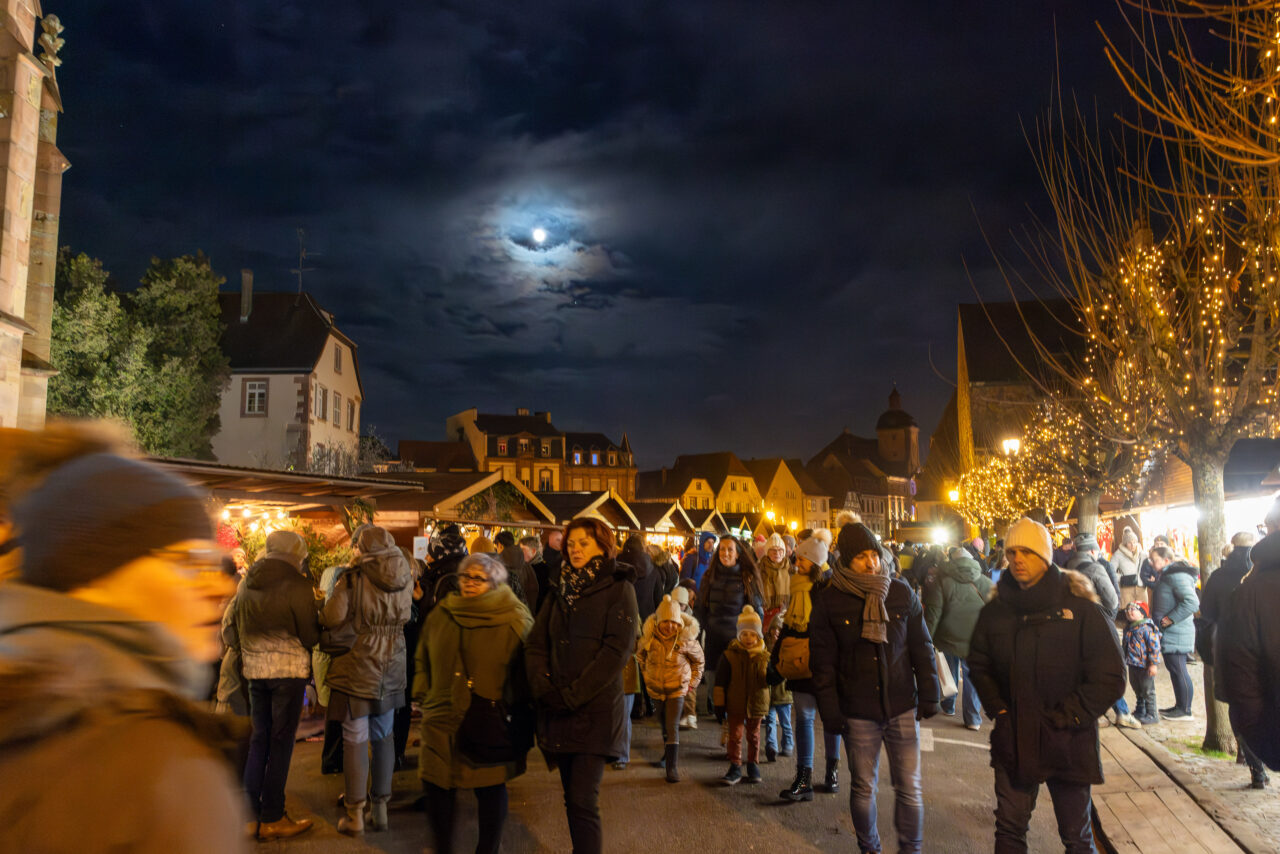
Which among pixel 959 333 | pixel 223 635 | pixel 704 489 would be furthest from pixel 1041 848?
pixel 704 489

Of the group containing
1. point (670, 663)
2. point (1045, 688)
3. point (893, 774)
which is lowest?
point (893, 774)

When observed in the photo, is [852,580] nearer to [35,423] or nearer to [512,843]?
[512,843]

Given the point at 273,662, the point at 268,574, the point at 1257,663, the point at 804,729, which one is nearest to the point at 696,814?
the point at 804,729

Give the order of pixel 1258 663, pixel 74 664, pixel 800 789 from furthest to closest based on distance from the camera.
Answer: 1. pixel 800 789
2. pixel 1258 663
3. pixel 74 664

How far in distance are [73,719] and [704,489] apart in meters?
95.1

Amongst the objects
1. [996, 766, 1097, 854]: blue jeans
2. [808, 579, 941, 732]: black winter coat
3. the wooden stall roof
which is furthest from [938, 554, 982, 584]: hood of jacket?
the wooden stall roof

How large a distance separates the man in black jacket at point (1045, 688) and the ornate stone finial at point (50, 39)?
26.9 m

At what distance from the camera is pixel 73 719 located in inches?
49.4

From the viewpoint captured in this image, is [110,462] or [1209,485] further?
[1209,485]

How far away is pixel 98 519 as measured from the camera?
1409mm

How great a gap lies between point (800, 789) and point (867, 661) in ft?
7.54

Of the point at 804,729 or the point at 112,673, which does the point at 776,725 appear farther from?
the point at 112,673

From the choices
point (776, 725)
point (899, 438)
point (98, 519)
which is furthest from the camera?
point (899, 438)

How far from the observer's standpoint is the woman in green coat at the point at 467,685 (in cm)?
470
